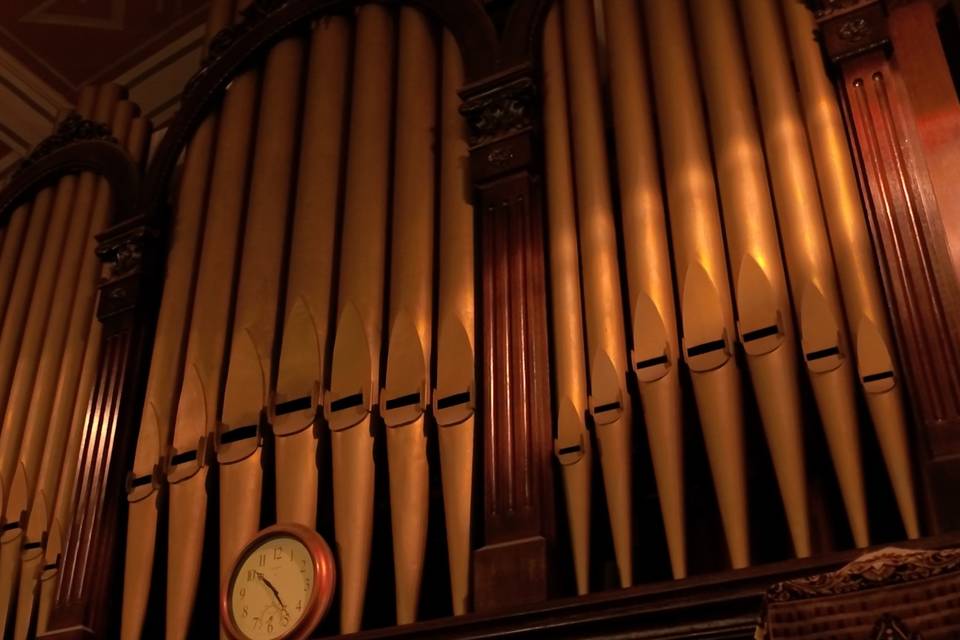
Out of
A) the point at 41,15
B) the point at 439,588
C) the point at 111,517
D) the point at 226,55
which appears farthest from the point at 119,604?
the point at 41,15

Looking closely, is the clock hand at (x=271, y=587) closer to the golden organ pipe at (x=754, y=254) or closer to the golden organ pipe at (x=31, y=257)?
the golden organ pipe at (x=754, y=254)

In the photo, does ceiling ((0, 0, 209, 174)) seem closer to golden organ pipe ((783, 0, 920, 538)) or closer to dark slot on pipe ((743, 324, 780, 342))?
golden organ pipe ((783, 0, 920, 538))

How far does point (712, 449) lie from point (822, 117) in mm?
1118

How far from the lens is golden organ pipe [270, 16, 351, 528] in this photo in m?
3.55

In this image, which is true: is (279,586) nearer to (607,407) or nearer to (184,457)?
(184,457)

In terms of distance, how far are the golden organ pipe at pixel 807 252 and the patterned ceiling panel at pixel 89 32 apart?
3479 mm

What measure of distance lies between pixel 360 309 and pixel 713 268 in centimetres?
121

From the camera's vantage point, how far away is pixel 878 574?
1.94 metres

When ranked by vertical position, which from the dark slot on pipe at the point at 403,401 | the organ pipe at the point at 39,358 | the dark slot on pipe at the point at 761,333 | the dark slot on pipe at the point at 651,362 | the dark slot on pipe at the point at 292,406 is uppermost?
the organ pipe at the point at 39,358

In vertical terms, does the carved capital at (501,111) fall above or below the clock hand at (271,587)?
above

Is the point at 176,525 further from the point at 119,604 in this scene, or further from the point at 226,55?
the point at 226,55

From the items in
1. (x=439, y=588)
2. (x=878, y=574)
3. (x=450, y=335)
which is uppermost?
(x=450, y=335)

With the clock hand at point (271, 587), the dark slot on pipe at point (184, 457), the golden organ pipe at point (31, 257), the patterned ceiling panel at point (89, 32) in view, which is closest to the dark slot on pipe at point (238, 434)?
the dark slot on pipe at point (184, 457)

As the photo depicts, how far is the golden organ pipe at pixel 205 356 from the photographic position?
11.9 feet
